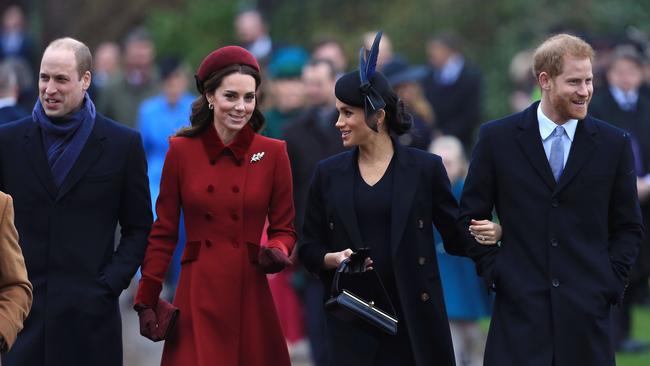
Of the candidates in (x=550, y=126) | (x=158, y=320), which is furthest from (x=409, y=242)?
(x=158, y=320)

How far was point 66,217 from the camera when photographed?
8.27 metres

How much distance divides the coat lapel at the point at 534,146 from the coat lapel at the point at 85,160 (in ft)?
7.02

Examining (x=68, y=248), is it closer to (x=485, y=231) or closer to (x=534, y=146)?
(x=485, y=231)

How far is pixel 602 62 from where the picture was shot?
1580 cm

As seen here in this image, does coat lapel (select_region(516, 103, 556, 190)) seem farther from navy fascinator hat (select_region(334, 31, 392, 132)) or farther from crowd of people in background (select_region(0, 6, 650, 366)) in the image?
crowd of people in background (select_region(0, 6, 650, 366))

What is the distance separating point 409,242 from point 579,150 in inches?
37.9

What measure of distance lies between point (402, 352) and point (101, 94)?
9.74 meters

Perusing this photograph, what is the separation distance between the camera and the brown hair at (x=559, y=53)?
800 centimetres

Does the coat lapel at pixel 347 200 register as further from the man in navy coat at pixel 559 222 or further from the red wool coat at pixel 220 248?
the man in navy coat at pixel 559 222

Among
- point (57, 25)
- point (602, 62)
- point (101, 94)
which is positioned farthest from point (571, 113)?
point (57, 25)

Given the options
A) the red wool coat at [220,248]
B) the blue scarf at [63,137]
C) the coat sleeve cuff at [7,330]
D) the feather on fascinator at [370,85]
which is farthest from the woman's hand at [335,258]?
the coat sleeve cuff at [7,330]

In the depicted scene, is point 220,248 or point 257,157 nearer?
point 220,248

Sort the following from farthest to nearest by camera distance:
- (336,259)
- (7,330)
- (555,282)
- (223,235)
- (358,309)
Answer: (223,235), (336,259), (358,309), (555,282), (7,330)

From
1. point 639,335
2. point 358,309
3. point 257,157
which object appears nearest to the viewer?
point 358,309
